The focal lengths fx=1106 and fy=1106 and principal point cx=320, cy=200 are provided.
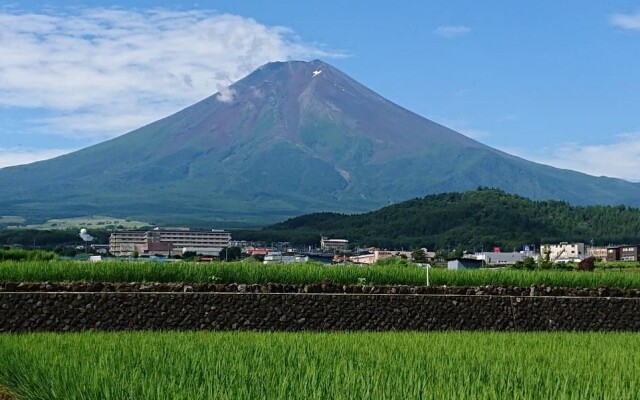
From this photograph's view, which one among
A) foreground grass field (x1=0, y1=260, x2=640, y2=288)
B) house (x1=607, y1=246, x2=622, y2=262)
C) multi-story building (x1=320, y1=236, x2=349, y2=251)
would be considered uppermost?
multi-story building (x1=320, y1=236, x2=349, y2=251)

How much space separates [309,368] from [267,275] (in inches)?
610

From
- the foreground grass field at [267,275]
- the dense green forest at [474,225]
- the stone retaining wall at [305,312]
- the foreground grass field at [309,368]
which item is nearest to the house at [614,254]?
the dense green forest at [474,225]

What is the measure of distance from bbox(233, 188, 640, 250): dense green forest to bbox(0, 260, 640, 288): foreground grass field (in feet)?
357

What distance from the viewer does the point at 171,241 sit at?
548 feet

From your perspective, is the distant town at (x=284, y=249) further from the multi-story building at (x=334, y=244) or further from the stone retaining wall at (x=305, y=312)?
the stone retaining wall at (x=305, y=312)

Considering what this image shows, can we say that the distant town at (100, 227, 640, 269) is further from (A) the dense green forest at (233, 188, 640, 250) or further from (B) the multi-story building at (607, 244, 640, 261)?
(A) the dense green forest at (233, 188, 640, 250)

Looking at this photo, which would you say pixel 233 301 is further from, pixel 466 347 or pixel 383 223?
pixel 383 223

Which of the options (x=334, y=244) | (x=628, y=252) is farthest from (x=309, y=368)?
(x=334, y=244)

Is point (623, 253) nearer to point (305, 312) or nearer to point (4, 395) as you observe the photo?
point (305, 312)

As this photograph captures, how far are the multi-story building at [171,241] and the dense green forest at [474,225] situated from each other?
623 centimetres

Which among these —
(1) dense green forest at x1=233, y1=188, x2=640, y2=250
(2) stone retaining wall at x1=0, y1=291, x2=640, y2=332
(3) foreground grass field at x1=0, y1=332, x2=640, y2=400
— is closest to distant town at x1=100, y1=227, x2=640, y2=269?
(1) dense green forest at x1=233, y1=188, x2=640, y2=250

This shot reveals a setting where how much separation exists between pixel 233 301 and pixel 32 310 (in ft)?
12.6

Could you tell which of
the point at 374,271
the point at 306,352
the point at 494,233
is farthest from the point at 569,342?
the point at 494,233

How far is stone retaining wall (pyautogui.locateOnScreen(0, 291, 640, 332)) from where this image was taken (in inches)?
822
